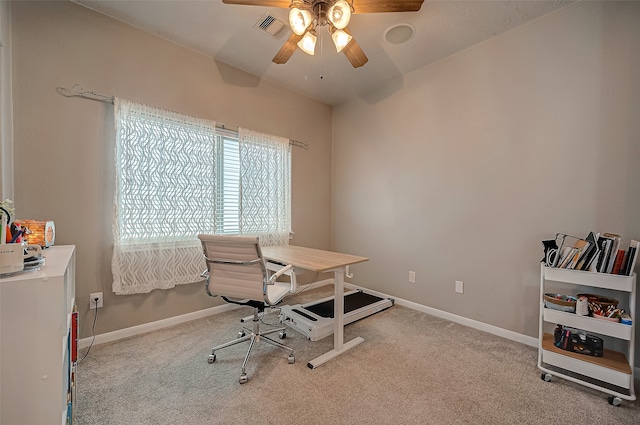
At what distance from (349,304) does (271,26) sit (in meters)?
2.88

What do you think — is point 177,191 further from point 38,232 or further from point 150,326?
point 150,326

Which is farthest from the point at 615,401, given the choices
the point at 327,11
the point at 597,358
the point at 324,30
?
the point at 324,30

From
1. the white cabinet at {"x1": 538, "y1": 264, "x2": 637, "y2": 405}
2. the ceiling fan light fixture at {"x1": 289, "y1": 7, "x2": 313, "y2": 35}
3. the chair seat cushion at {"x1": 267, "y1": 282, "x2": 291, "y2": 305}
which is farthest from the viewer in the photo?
the chair seat cushion at {"x1": 267, "y1": 282, "x2": 291, "y2": 305}

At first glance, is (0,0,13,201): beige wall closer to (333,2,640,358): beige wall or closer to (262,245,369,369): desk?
(262,245,369,369): desk

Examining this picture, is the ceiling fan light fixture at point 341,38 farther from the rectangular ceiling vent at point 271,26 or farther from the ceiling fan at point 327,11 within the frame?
the rectangular ceiling vent at point 271,26

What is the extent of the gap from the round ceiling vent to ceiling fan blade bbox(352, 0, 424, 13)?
0.71 m

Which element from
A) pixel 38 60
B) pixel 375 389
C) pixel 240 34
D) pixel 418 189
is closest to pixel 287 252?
pixel 375 389

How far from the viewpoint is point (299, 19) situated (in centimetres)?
167

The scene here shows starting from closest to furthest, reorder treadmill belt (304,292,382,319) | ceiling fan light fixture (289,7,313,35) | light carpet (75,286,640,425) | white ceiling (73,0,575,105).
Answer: light carpet (75,286,640,425) < ceiling fan light fixture (289,7,313,35) < white ceiling (73,0,575,105) < treadmill belt (304,292,382,319)

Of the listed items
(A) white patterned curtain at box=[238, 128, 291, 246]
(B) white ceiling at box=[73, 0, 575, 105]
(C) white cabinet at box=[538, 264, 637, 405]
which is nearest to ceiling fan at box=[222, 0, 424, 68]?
(B) white ceiling at box=[73, 0, 575, 105]

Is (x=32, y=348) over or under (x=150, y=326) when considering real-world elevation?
over

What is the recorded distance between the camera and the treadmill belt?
8.67ft

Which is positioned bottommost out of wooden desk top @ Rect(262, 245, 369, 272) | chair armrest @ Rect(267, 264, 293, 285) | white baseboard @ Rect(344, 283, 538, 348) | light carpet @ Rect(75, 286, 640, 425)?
light carpet @ Rect(75, 286, 640, 425)

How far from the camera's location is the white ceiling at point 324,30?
2.08m
